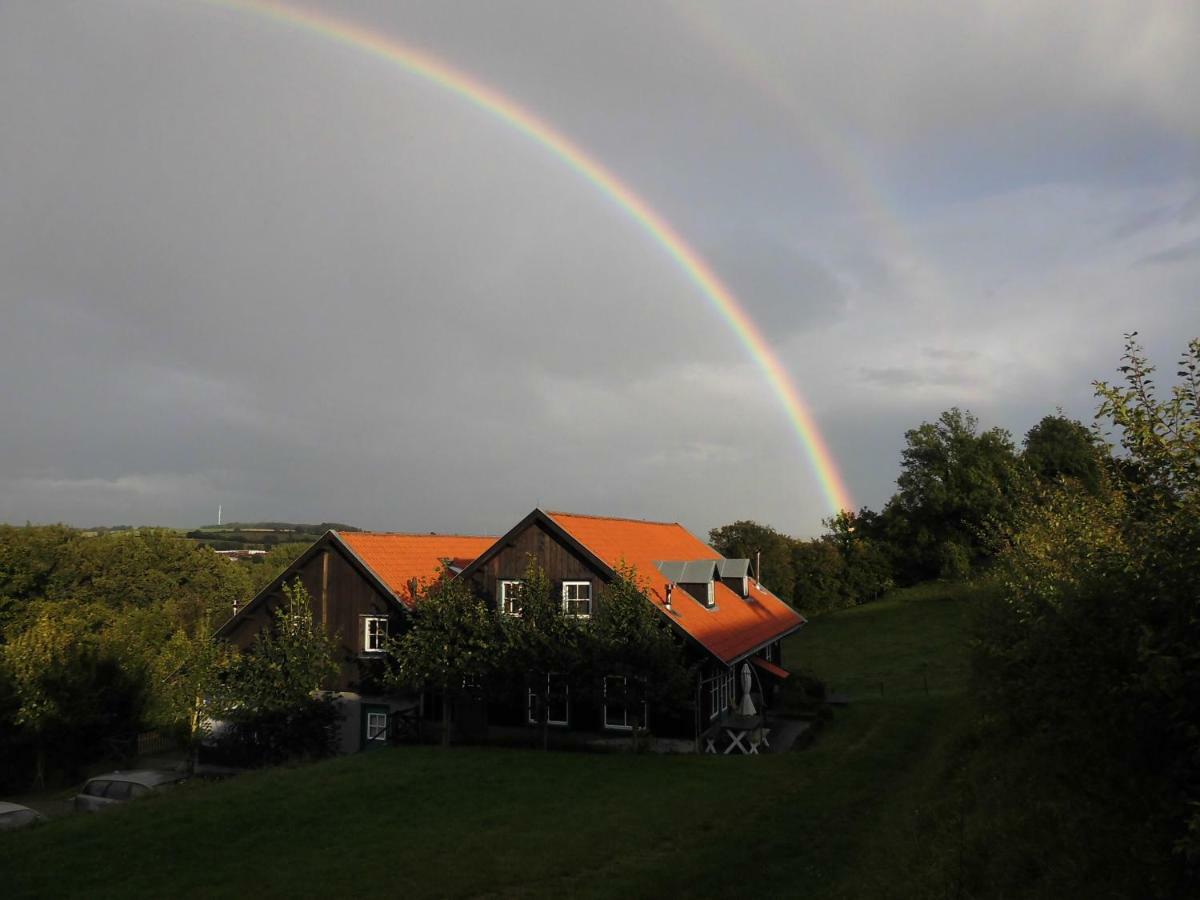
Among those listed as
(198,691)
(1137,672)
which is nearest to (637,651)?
(198,691)

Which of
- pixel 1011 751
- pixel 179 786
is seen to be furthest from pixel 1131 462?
pixel 179 786

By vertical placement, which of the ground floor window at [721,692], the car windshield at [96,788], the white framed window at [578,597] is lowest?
the car windshield at [96,788]

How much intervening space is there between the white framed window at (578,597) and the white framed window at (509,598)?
1656mm

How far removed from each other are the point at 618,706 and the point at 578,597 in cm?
434

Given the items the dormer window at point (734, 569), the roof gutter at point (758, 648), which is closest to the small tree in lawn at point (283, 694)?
the roof gutter at point (758, 648)

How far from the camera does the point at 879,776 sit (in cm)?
2062

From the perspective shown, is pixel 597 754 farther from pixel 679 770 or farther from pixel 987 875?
pixel 987 875

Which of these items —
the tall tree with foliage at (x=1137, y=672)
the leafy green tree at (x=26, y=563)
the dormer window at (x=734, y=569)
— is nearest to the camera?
the tall tree with foliage at (x=1137, y=672)

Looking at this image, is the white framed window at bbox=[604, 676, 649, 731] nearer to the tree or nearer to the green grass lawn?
the green grass lawn

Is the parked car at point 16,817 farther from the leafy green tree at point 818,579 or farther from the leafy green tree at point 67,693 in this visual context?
the leafy green tree at point 818,579

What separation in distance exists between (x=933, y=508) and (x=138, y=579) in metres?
69.7

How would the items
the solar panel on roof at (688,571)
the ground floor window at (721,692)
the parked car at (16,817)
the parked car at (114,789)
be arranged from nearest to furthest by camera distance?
1. the parked car at (16,817)
2. the parked car at (114,789)
3. the ground floor window at (721,692)
4. the solar panel on roof at (688,571)

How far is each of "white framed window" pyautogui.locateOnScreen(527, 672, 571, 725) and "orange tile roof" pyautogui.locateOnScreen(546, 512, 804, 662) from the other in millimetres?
3989

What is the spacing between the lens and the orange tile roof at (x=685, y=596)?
28.3 metres
